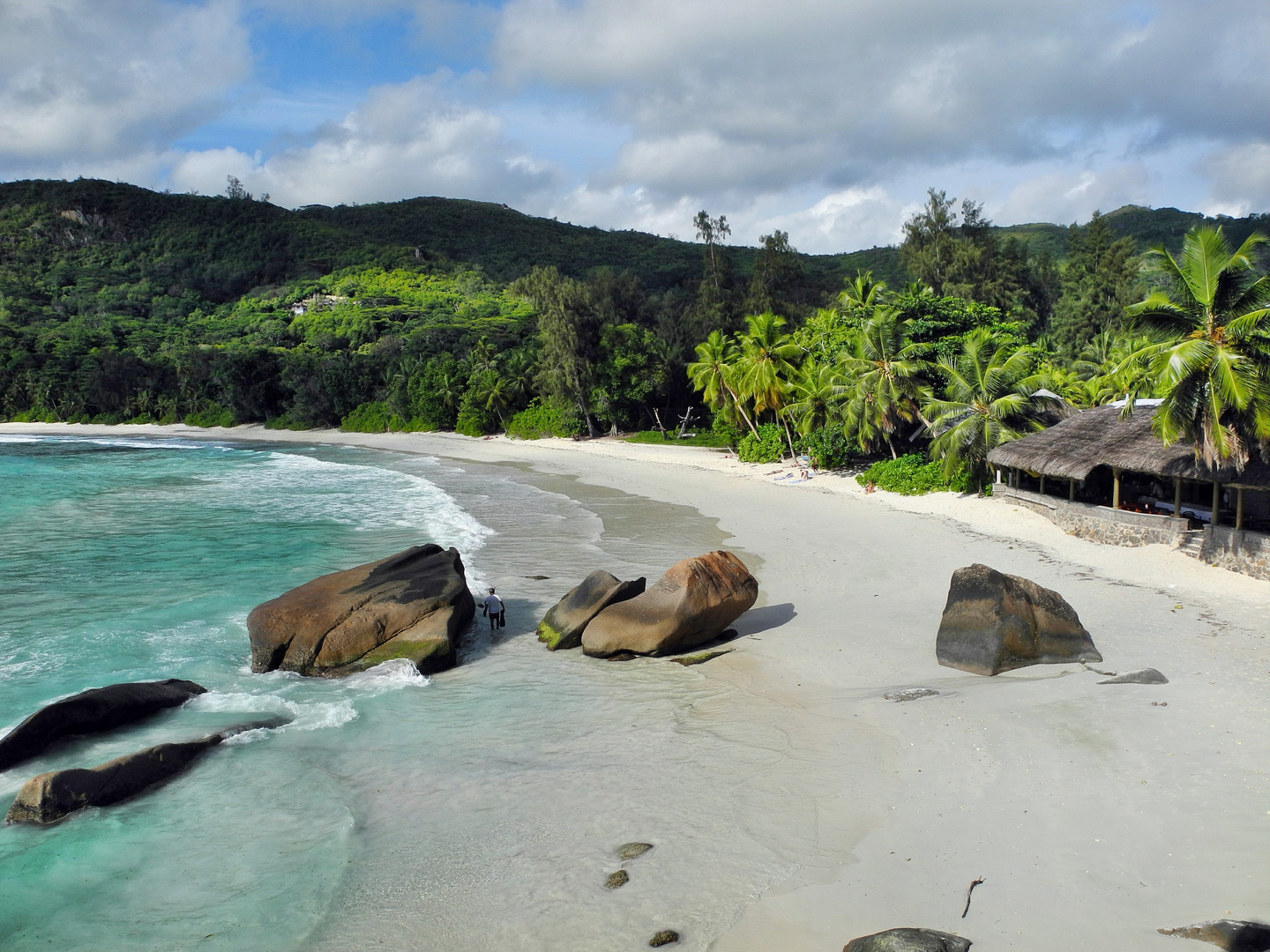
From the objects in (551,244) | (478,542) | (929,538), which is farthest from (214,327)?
(929,538)

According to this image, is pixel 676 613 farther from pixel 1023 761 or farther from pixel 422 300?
pixel 422 300

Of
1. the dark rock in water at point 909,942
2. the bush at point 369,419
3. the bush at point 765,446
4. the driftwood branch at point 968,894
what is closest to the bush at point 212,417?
the bush at point 369,419

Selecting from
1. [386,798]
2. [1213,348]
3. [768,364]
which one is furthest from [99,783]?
[768,364]

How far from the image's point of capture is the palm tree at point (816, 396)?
3149cm

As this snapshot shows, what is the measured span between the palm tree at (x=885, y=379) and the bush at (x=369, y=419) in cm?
4330

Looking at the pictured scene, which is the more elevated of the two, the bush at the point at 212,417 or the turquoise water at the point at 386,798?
the bush at the point at 212,417

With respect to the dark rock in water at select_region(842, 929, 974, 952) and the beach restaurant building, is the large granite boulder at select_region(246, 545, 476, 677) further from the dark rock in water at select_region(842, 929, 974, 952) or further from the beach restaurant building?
the beach restaurant building

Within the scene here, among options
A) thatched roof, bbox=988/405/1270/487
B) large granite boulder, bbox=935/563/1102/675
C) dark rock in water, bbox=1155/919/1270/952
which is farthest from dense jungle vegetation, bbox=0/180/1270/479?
dark rock in water, bbox=1155/919/1270/952

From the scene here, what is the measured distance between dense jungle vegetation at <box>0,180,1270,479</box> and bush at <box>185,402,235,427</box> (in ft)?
→ 0.68

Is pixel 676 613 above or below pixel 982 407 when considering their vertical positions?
below

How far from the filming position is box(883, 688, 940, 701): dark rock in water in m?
10.7

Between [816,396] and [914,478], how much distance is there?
671cm

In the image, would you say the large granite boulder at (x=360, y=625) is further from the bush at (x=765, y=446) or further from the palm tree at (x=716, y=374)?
the palm tree at (x=716, y=374)

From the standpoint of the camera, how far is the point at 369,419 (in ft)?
214
